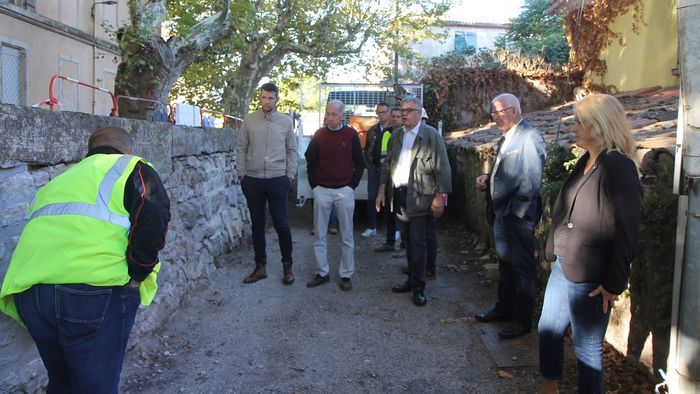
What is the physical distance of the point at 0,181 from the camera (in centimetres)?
258

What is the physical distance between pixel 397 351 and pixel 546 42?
56.5 feet

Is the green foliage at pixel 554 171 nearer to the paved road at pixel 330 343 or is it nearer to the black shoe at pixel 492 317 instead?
the black shoe at pixel 492 317

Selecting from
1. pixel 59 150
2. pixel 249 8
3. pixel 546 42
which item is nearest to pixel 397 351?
pixel 59 150

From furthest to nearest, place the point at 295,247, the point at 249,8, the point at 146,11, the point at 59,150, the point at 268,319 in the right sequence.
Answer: the point at 249,8 < the point at 146,11 < the point at 295,247 < the point at 268,319 < the point at 59,150

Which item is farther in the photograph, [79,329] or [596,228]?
[596,228]

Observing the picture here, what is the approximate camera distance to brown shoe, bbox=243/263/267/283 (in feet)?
17.7

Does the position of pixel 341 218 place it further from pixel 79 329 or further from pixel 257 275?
pixel 79 329

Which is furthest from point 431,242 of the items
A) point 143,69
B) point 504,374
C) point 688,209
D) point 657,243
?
point 143,69

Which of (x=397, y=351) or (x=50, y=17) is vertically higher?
(x=50, y=17)

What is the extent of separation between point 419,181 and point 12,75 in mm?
12578

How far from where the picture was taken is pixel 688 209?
2527 mm

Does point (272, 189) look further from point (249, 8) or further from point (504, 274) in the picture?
point (249, 8)

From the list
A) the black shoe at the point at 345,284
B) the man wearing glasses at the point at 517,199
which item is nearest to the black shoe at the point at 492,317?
the man wearing glasses at the point at 517,199

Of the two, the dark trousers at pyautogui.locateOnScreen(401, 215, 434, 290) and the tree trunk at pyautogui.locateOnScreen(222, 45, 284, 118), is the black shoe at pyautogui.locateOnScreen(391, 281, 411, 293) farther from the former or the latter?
the tree trunk at pyautogui.locateOnScreen(222, 45, 284, 118)
